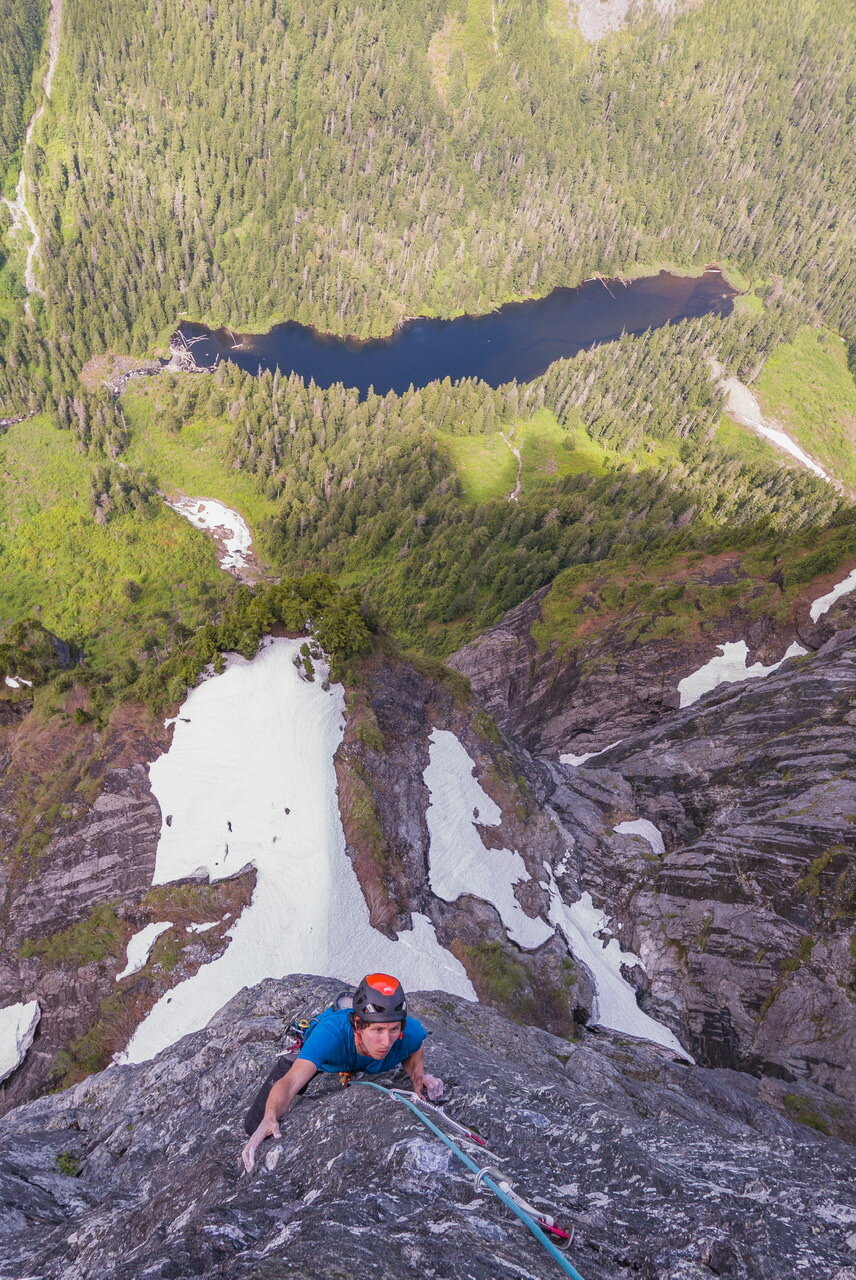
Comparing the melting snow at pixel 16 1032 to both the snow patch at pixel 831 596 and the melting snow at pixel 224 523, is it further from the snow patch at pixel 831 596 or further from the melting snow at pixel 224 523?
the melting snow at pixel 224 523

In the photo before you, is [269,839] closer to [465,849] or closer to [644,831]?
[465,849]

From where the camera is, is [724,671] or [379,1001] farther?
[724,671]

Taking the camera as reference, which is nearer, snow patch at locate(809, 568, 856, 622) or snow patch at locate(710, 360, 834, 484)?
snow patch at locate(809, 568, 856, 622)

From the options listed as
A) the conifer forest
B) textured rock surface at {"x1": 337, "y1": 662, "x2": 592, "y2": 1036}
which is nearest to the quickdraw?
textured rock surface at {"x1": 337, "y1": 662, "x2": 592, "y2": 1036}

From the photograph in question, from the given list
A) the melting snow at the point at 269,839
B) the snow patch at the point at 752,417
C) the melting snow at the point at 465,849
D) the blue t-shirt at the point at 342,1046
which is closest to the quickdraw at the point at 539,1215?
the blue t-shirt at the point at 342,1046

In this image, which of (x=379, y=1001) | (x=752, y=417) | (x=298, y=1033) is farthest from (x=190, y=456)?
(x=752, y=417)

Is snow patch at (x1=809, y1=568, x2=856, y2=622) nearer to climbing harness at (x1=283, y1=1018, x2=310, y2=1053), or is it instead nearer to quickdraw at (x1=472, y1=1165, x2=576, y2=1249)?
climbing harness at (x1=283, y1=1018, x2=310, y2=1053)
